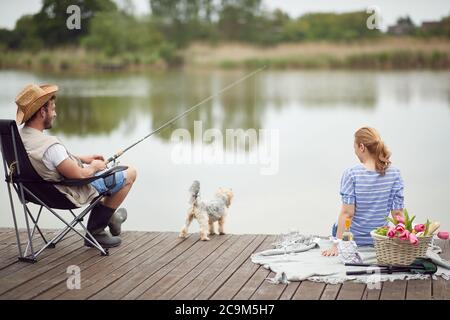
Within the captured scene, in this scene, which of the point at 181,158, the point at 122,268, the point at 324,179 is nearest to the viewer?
the point at 122,268

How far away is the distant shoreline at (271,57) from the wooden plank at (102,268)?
5746 millimetres

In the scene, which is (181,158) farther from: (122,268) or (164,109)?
(122,268)

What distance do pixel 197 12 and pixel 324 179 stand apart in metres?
3.67

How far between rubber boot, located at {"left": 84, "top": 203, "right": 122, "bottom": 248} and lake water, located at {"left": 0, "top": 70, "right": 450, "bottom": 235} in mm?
2183

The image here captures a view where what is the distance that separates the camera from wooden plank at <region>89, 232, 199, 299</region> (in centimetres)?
411

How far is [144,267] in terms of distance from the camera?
460cm

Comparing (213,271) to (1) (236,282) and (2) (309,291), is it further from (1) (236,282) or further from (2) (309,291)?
(2) (309,291)

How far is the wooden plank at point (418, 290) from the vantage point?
3940 millimetres

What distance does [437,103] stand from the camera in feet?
33.8

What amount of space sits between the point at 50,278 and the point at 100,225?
0.72m

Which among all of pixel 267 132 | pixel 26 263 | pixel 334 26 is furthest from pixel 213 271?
pixel 334 26

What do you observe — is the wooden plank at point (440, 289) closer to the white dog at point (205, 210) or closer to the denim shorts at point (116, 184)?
the white dog at point (205, 210)

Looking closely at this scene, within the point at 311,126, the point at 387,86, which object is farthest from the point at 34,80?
the point at 387,86

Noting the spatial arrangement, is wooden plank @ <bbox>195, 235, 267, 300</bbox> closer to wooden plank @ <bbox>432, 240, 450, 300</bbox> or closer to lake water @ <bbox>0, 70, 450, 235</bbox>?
A: wooden plank @ <bbox>432, 240, 450, 300</bbox>
